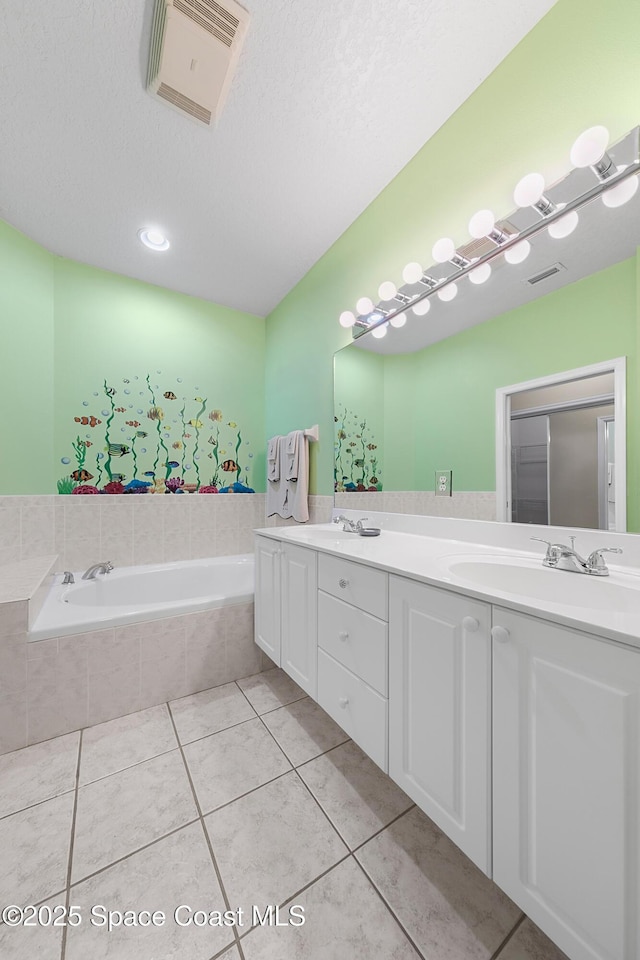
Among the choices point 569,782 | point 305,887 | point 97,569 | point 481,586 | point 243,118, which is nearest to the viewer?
point 569,782

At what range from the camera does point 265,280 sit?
2432 millimetres

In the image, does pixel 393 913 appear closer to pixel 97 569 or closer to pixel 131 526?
pixel 97 569

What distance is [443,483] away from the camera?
1.47m

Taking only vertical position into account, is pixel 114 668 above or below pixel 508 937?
above

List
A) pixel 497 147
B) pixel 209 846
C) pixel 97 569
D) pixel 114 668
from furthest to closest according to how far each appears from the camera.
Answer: pixel 97 569
pixel 114 668
pixel 497 147
pixel 209 846

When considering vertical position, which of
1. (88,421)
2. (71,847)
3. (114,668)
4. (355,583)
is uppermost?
(88,421)

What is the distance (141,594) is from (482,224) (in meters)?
2.62

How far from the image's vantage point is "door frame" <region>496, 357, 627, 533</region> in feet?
3.22

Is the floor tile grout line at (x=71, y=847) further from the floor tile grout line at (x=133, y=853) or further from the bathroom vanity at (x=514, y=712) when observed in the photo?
the bathroom vanity at (x=514, y=712)

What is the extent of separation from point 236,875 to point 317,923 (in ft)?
0.79

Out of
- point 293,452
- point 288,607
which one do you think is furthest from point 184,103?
point 288,607

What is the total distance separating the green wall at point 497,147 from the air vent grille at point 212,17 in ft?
2.72

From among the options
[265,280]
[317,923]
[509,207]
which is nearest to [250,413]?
[265,280]

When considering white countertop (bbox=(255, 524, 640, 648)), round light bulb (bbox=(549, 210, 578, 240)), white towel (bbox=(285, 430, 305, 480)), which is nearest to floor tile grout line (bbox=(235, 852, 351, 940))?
white countertop (bbox=(255, 524, 640, 648))
